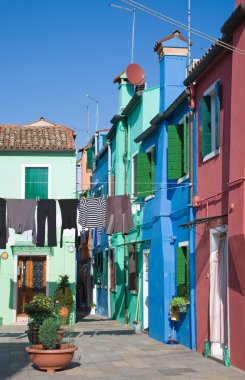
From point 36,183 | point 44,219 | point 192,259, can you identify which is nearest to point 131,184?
point 36,183

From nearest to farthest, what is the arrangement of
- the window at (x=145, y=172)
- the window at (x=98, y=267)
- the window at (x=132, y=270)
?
the window at (x=145, y=172), the window at (x=132, y=270), the window at (x=98, y=267)

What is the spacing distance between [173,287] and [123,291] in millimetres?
6952

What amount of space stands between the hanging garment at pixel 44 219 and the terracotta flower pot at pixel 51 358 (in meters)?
4.88

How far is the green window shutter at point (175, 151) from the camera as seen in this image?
1550cm

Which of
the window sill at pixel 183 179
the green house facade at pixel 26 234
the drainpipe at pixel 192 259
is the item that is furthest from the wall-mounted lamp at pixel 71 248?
the drainpipe at pixel 192 259

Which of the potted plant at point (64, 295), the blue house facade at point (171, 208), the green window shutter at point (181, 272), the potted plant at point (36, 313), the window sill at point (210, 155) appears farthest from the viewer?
the potted plant at point (64, 295)

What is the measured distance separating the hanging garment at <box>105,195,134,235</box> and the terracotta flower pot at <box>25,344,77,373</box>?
5.18 metres

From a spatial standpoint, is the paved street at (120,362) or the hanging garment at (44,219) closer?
the paved street at (120,362)

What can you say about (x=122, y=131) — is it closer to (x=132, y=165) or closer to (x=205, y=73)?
(x=132, y=165)

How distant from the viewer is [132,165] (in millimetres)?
21500

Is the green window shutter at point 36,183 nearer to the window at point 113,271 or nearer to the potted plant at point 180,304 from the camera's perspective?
the window at point 113,271

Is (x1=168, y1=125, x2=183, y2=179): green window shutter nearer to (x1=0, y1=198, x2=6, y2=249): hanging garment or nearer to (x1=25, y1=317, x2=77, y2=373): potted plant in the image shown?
(x1=0, y1=198, x2=6, y2=249): hanging garment

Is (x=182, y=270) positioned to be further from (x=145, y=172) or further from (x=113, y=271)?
(x=113, y=271)

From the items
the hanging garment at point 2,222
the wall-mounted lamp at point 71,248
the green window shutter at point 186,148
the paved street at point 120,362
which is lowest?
the paved street at point 120,362
